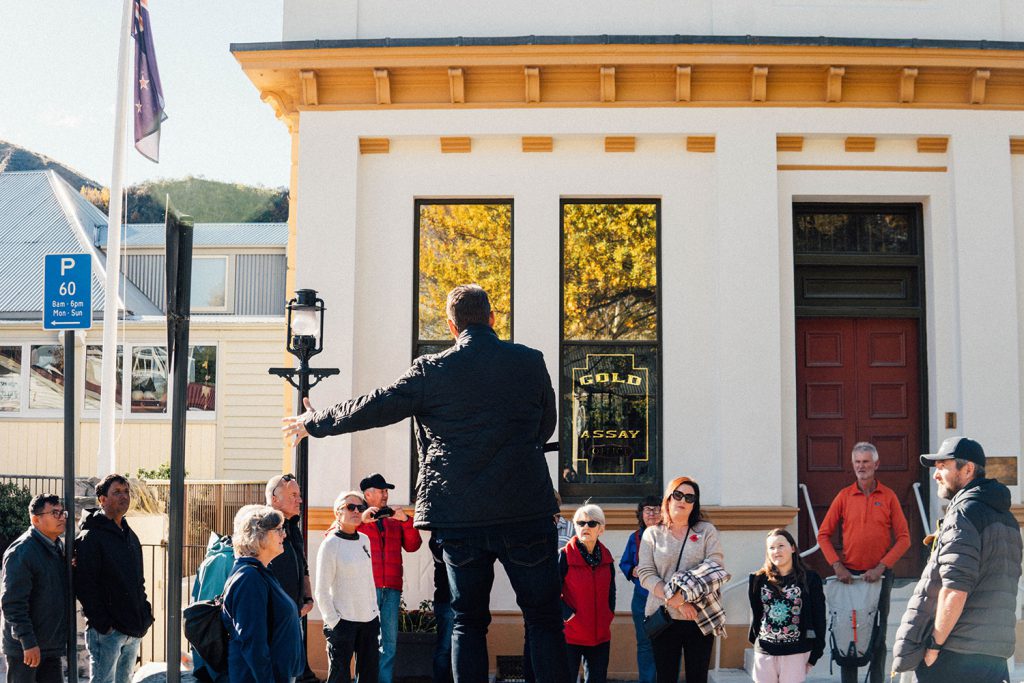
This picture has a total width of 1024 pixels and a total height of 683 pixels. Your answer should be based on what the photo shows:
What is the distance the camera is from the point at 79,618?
35.2 feet

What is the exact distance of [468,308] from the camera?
469 cm

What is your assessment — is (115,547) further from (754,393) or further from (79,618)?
(754,393)

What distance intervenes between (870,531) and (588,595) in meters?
2.81

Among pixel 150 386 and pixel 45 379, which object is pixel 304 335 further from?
pixel 45 379

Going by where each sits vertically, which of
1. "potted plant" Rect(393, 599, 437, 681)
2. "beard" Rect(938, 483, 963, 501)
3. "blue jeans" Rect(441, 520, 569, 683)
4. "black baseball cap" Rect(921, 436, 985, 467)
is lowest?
"potted plant" Rect(393, 599, 437, 681)

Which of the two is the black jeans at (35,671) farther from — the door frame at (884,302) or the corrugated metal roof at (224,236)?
the corrugated metal roof at (224,236)

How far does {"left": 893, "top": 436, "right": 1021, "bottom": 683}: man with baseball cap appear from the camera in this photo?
5148 mm

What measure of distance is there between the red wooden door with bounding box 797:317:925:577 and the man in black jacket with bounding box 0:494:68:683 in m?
6.74

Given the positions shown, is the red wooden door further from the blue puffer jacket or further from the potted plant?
the blue puffer jacket

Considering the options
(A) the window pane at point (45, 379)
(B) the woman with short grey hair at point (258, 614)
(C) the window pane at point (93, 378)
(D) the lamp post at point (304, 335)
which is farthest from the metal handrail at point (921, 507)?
(A) the window pane at point (45, 379)

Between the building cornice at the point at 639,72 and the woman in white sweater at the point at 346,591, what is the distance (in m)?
4.47

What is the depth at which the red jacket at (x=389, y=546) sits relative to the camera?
8750 mm

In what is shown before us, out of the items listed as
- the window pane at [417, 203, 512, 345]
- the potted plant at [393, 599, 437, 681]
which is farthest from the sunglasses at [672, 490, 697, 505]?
the window pane at [417, 203, 512, 345]

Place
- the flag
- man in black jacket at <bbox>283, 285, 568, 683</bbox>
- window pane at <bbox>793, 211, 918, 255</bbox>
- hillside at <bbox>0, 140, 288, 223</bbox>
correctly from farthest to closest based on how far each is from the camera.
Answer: hillside at <bbox>0, 140, 288, 223</bbox> → the flag → window pane at <bbox>793, 211, 918, 255</bbox> → man in black jacket at <bbox>283, 285, 568, 683</bbox>
